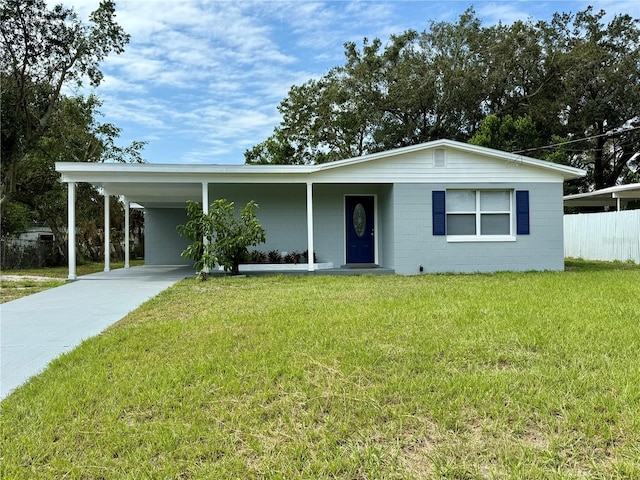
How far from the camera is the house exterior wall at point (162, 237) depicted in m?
16.7

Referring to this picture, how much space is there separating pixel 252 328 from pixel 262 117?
74.3 feet

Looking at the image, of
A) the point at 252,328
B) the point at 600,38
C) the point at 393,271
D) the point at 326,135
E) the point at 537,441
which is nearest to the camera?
the point at 537,441

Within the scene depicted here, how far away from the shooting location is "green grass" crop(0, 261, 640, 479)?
245cm

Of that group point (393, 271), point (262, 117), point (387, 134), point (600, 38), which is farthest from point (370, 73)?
point (393, 271)

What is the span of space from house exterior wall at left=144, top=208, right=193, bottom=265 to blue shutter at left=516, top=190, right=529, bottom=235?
11357 mm

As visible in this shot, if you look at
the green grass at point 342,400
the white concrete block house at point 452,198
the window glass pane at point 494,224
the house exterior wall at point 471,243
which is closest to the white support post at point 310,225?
the white concrete block house at point 452,198

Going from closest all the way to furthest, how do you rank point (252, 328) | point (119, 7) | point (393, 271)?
point (252, 328) → point (393, 271) → point (119, 7)

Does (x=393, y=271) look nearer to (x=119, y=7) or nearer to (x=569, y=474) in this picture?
(x=569, y=474)

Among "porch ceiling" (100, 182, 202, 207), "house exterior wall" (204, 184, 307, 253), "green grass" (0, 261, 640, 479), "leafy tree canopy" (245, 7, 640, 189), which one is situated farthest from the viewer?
"leafy tree canopy" (245, 7, 640, 189)

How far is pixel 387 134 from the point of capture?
80.3ft

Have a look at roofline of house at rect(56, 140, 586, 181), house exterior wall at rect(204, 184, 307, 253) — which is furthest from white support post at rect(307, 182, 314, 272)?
house exterior wall at rect(204, 184, 307, 253)

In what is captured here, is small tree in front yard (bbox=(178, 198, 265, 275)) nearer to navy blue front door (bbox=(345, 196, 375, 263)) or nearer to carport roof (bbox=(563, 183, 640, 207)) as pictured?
navy blue front door (bbox=(345, 196, 375, 263))

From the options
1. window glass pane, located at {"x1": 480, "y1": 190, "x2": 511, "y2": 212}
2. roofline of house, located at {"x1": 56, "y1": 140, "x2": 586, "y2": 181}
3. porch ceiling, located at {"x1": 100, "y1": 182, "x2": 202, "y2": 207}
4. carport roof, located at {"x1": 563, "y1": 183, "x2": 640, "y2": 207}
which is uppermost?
roofline of house, located at {"x1": 56, "y1": 140, "x2": 586, "y2": 181}

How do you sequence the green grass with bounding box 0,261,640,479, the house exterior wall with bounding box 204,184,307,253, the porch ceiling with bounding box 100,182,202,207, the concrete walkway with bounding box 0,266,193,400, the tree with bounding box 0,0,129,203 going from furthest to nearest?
1. the tree with bounding box 0,0,129,203
2. the house exterior wall with bounding box 204,184,307,253
3. the porch ceiling with bounding box 100,182,202,207
4. the concrete walkway with bounding box 0,266,193,400
5. the green grass with bounding box 0,261,640,479
